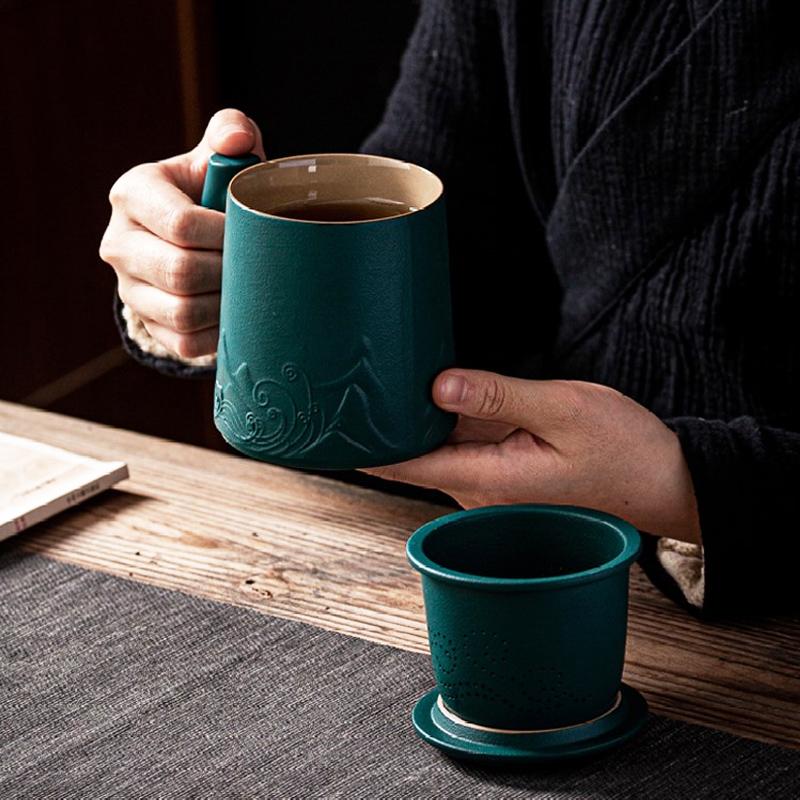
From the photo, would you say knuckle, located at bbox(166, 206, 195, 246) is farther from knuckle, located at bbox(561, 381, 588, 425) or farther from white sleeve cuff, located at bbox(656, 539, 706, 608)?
white sleeve cuff, located at bbox(656, 539, 706, 608)

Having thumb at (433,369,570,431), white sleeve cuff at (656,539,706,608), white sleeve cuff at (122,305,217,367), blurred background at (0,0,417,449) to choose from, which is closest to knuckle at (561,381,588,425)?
thumb at (433,369,570,431)

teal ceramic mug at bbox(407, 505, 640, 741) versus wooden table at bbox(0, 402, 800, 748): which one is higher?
teal ceramic mug at bbox(407, 505, 640, 741)

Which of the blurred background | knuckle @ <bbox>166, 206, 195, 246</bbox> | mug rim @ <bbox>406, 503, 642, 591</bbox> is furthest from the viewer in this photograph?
the blurred background

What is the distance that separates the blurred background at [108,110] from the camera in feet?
8.14

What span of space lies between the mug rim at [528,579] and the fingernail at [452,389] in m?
0.06

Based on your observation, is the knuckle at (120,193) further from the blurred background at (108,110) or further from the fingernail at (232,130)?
the blurred background at (108,110)

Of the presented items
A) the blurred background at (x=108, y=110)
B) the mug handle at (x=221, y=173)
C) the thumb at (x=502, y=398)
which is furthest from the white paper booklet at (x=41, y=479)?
A: the blurred background at (x=108, y=110)

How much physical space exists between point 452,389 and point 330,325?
0.28ft

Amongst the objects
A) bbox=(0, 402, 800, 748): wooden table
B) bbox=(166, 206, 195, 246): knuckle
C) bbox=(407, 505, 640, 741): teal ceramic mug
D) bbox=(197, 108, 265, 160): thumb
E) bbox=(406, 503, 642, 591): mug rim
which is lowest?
bbox=(0, 402, 800, 748): wooden table

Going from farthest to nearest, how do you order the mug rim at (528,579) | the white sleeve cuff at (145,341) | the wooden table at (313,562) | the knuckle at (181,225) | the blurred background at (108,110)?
the blurred background at (108,110) → the white sleeve cuff at (145,341) → the knuckle at (181,225) → the wooden table at (313,562) → the mug rim at (528,579)

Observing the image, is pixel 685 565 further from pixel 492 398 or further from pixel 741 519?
pixel 492 398

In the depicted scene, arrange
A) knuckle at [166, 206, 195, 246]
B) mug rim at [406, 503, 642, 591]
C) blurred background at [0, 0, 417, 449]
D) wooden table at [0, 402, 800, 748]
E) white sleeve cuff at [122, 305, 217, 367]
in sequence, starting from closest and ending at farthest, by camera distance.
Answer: mug rim at [406, 503, 642, 591] → wooden table at [0, 402, 800, 748] → knuckle at [166, 206, 195, 246] → white sleeve cuff at [122, 305, 217, 367] → blurred background at [0, 0, 417, 449]

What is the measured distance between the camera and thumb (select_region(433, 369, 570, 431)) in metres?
0.77

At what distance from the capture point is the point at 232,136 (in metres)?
0.91
